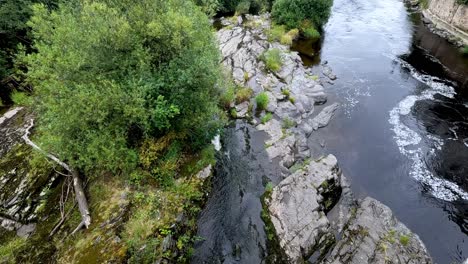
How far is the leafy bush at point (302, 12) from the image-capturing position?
125ft

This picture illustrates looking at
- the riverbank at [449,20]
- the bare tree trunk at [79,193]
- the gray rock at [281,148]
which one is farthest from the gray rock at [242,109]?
the riverbank at [449,20]

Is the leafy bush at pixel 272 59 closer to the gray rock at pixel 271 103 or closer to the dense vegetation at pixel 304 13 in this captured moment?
the gray rock at pixel 271 103

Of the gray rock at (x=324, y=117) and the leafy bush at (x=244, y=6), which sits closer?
the gray rock at (x=324, y=117)

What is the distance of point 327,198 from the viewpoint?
16.5 m

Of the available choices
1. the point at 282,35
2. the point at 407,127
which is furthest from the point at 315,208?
the point at 282,35

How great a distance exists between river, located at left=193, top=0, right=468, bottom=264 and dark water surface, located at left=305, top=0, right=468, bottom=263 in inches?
2.6

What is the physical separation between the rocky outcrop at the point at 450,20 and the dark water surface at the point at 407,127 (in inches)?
63.6

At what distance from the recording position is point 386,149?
840 inches

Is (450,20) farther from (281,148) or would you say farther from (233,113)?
(281,148)

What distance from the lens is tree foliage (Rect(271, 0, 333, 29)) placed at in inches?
1502

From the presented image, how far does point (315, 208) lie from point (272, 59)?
18953mm

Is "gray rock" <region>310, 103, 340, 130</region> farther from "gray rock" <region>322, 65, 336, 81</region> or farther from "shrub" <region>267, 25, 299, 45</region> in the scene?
"shrub" <region>267, 25, 299, 45</region>

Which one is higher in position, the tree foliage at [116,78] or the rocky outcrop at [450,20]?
the tree foliage at [116,78]

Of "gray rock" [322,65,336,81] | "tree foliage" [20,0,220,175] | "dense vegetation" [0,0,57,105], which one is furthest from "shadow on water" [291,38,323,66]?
"dense vegetation" [0,0,57,105]
